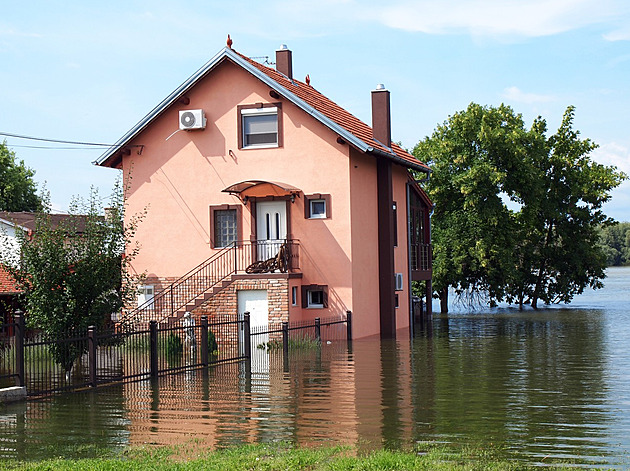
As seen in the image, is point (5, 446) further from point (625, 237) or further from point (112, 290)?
point (625, 237)

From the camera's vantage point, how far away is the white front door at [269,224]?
28.8 metres

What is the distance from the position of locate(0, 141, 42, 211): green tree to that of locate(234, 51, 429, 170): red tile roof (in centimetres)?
3048

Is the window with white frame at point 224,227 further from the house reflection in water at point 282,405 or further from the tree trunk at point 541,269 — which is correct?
the tree trunk at point 541,269

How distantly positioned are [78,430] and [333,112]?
20.0 meters

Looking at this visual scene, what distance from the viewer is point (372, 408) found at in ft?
45.8

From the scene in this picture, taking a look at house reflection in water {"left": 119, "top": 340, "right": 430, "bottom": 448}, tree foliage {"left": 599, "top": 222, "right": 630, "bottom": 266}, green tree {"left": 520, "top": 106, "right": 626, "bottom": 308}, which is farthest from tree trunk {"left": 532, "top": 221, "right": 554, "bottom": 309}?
tree foliage {"left": 599, "top": 222, "right": 630, "bottom": 266}

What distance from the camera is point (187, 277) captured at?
29266mm

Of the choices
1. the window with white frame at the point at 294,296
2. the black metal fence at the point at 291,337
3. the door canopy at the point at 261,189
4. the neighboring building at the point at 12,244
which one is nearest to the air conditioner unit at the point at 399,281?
the black metal fence at the point at 291,337

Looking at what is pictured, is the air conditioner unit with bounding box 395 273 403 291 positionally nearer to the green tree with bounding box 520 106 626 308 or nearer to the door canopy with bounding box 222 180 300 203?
the door canopy with bounding box 222 180 300 203

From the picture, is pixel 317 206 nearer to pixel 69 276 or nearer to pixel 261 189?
pixel 261 189

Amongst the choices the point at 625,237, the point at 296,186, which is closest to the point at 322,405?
the point at 296,186

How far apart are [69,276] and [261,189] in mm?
10795

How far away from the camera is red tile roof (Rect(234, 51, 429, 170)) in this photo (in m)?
28.9

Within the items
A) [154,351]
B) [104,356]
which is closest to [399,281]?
[104,356]
